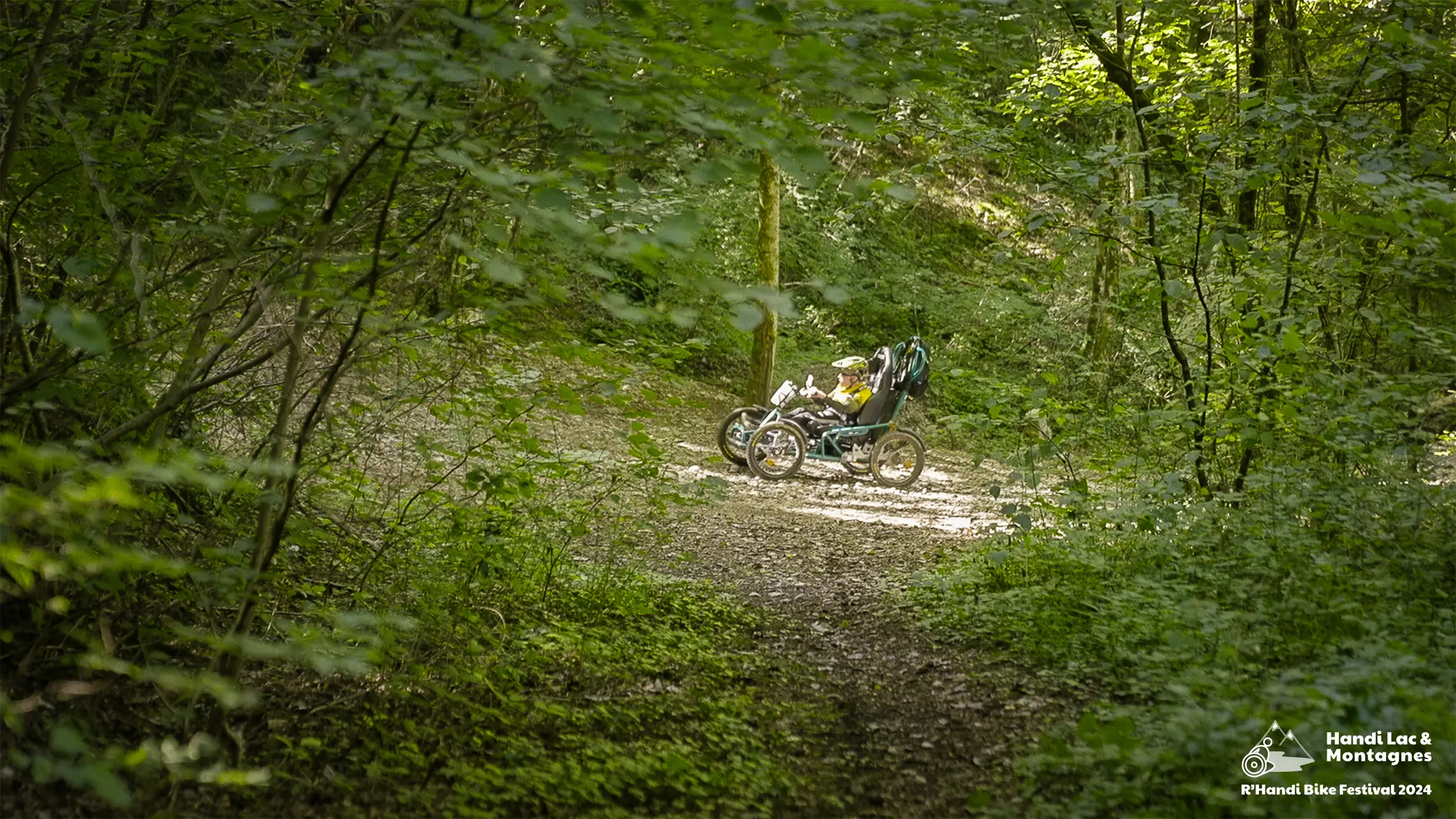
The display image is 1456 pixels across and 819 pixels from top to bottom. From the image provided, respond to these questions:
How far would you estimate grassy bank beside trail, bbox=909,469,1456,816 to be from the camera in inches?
104

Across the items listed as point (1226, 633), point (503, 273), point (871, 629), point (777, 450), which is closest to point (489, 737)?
point (503, 273)

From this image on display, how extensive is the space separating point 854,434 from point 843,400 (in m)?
0.42

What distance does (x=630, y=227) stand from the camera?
362 cm

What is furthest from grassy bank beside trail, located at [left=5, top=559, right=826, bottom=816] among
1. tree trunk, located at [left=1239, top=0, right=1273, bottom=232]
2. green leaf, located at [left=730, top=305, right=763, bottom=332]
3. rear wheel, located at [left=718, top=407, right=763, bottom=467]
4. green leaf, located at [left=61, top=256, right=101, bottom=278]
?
rear wheel, located at [left=718, top=407, right=763, bottom=467]

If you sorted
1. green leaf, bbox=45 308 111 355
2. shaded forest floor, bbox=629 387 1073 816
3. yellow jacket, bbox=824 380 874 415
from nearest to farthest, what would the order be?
1. green leaf, bbox=45 308 111 355
2. shaded forest floor, bbox=629 387 1073 816
3. yellow jacket, bbox=824 380 874 415

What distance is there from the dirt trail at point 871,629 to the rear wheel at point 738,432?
224mm

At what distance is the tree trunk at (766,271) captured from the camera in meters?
12.5

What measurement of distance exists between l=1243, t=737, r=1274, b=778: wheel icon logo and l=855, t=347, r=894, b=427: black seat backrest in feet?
26.2

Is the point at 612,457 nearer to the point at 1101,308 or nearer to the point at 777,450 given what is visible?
the point at 777,450

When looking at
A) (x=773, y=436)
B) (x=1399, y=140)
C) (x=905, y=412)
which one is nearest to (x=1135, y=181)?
(x=905, y=412)

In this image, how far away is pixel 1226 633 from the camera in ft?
12.5

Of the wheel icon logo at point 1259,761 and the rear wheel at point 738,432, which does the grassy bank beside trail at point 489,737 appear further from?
the rear wheel at point 738,432

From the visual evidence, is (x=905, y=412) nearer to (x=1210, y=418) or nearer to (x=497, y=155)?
(x=1210, y=418)

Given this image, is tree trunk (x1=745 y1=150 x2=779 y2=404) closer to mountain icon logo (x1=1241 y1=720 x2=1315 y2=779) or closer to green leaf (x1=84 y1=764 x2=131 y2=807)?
mountain icon logo (x1=1241 y1=720 x2=1315 y2=779)
